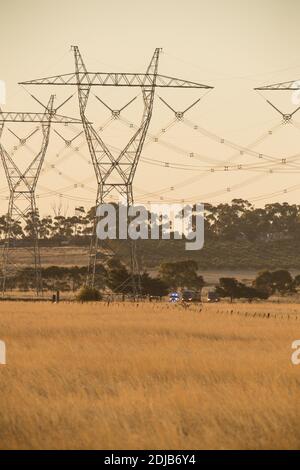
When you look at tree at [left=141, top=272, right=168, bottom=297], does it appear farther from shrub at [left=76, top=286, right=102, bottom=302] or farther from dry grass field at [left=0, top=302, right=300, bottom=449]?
dry grass field at [left=0, top=302, right=300, bottom=449]

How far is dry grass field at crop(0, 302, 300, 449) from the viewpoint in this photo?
1930 cm

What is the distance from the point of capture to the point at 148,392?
24234mm

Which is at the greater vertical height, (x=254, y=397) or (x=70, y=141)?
(x=70, y=141)

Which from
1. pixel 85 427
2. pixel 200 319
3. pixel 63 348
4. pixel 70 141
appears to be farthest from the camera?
→ pixel 70 141

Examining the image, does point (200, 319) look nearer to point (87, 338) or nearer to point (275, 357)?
point (87, 338)

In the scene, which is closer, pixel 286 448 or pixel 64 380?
pixel 286 448

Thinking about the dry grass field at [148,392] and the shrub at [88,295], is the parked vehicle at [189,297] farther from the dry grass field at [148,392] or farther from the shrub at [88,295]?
the dry grass field at [148,392]

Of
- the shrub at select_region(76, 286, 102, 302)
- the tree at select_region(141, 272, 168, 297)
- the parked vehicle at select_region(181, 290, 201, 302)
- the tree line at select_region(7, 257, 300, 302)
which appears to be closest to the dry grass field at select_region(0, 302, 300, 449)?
the shrub at select_region(76, 286, 102, 302)

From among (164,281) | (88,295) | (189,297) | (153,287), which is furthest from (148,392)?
(164,281)

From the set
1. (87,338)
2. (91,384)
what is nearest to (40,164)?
(87,338)

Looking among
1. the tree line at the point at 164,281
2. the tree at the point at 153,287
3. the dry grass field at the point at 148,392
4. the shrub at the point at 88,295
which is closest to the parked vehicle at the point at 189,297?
the tree line at the point at 164,281
